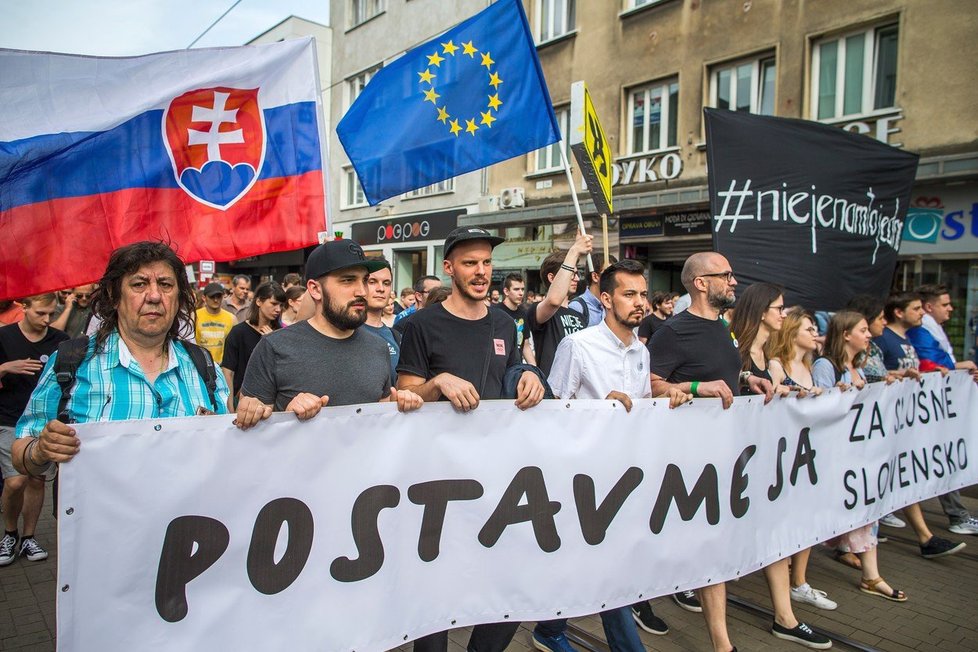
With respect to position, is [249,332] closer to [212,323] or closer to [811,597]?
[212,323]

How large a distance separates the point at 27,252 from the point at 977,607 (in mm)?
5881

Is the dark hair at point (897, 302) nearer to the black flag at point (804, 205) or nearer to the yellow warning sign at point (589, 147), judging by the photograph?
the black flag at point (804, 205)

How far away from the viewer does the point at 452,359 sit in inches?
118

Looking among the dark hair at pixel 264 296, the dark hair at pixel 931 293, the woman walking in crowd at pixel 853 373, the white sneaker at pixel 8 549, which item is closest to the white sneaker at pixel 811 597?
the woman walking in crowd at pixel 853 373

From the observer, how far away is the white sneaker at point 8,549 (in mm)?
4699

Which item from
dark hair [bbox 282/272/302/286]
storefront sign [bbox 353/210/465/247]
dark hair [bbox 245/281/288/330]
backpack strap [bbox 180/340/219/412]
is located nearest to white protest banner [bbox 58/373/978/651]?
backpack strap [bbox 180/340/219/412]

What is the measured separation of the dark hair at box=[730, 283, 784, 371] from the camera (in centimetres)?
422

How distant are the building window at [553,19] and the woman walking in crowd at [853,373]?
13.0 m

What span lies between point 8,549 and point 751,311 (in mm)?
5358

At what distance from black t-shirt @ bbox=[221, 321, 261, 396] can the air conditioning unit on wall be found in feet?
40.0

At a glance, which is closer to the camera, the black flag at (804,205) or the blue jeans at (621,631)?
the blue jeans at (621,631)

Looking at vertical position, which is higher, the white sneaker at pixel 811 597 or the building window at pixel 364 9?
the building window at pixel 364 9

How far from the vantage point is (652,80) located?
1401 cm

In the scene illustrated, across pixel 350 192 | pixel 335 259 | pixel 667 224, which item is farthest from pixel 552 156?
pixel 335 259
